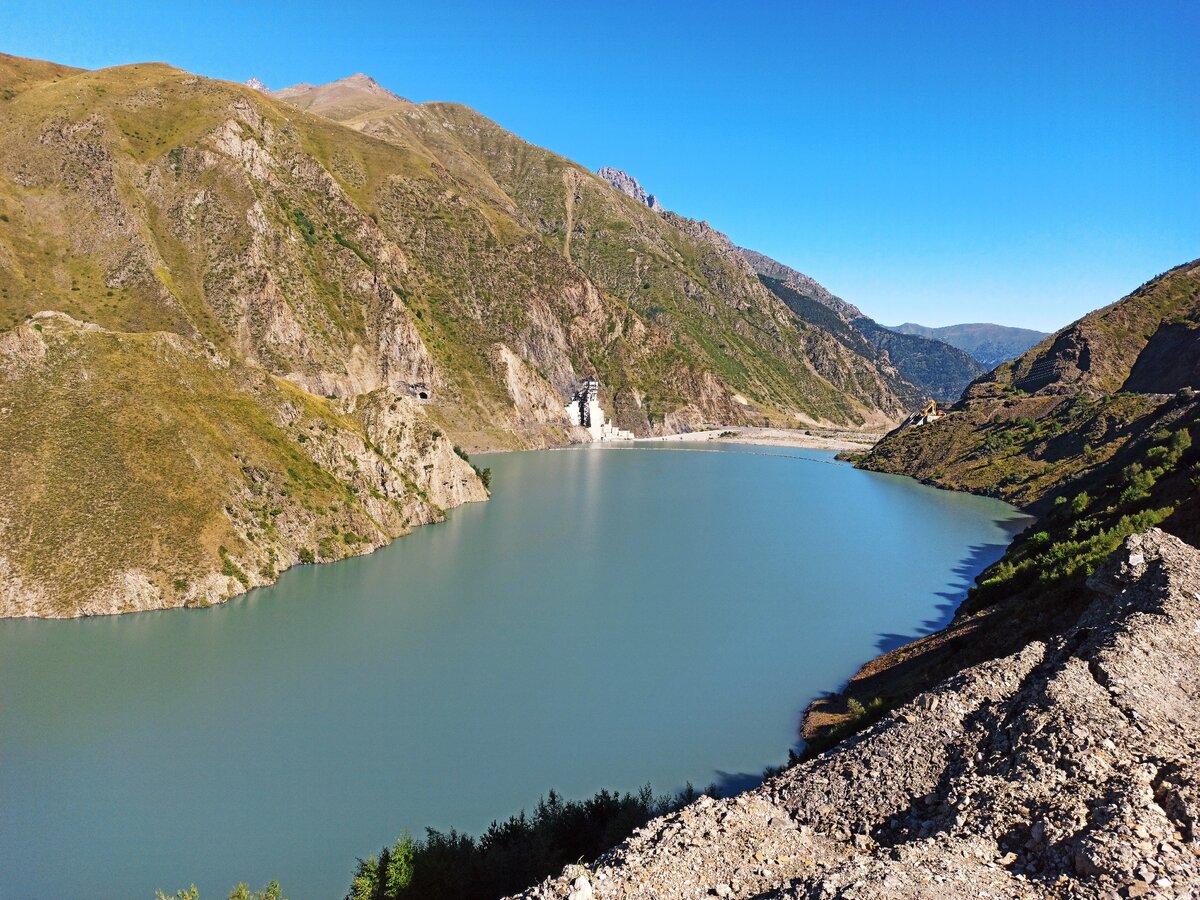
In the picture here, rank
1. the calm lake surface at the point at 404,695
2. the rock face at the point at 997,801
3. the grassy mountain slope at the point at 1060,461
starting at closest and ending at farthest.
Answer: the rock face at the point at 997,801, the calm lake surface at the point at 404,695, the grassy mountain slope at the point at 1060,461

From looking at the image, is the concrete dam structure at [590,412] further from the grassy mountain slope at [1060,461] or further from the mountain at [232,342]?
the grassy mountain slope at [1060,461]

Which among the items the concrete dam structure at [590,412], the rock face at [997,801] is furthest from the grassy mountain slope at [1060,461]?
the concrete dam structure at [590,412]

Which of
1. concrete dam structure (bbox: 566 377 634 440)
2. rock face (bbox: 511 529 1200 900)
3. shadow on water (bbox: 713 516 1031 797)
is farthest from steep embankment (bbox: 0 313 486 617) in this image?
concrete dam structure (bbox: 566 377 634 440)

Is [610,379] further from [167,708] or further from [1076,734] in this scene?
[1076,734]

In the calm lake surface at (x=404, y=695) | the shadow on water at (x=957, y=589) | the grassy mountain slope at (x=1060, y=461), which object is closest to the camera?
the calm lake surface at (x=404, y=695)

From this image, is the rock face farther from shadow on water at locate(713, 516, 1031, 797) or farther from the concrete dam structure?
the concrete dam structure

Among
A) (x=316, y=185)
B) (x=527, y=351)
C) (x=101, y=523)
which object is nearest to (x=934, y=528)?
(x=101, y=523)
